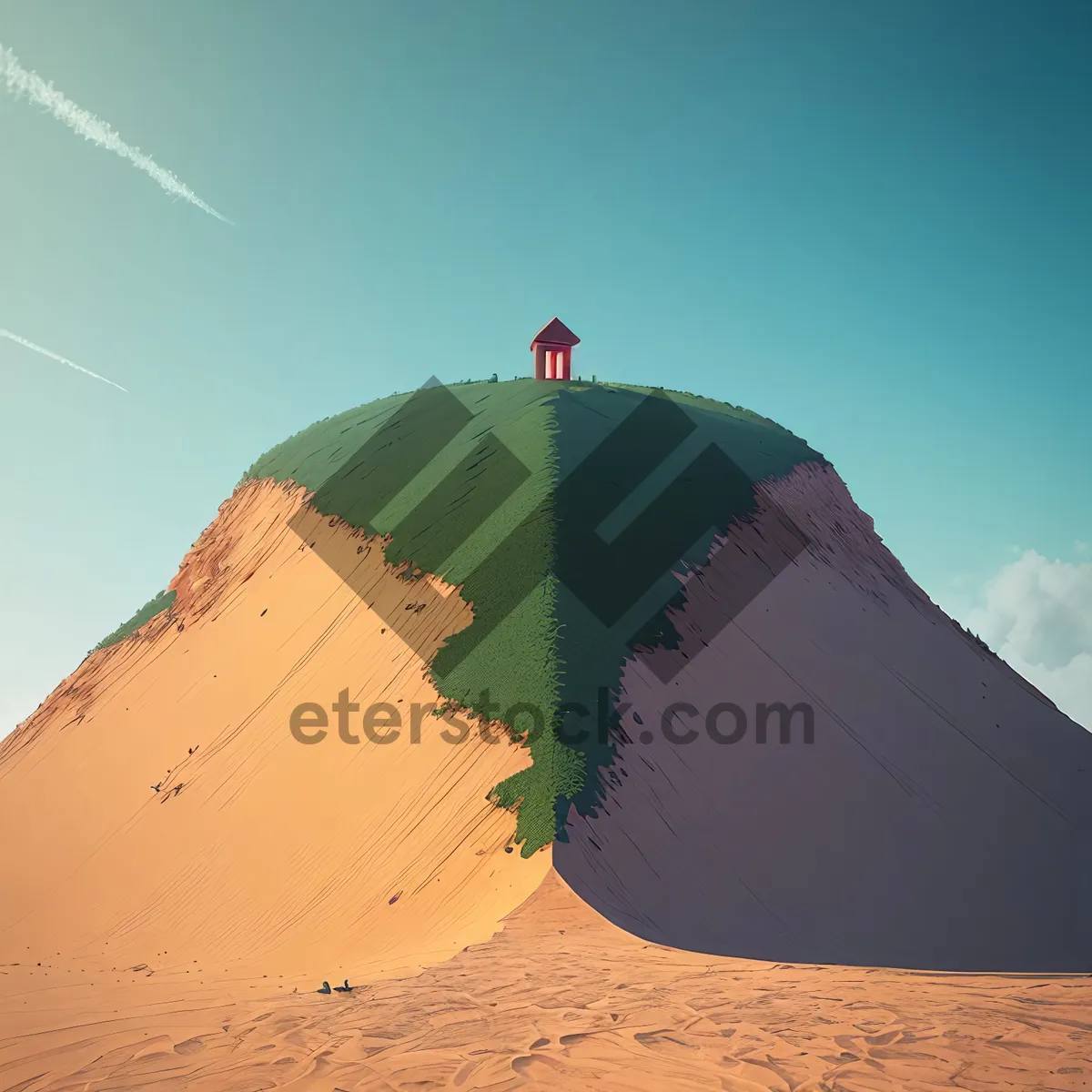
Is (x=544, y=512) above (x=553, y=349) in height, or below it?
below

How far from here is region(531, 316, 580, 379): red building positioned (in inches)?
1112

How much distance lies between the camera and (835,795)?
17.5 meters

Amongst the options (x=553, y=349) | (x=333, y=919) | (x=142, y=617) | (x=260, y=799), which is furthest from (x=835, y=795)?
(x=142, y=617)

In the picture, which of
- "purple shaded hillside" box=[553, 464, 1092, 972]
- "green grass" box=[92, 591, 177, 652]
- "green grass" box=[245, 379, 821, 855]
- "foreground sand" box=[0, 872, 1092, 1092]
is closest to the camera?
"foreground sand" box=[0, 872, 1092, 1092]

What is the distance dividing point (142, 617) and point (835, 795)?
21539mm

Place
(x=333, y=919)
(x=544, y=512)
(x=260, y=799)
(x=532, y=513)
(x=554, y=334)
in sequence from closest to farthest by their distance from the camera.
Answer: (x=333, y=919) → (x=260, y=799) → (x=544, y=512) → (x=532, y=513) → (x=554, y=334)

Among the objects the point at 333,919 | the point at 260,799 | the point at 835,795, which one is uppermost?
the point at 835,795

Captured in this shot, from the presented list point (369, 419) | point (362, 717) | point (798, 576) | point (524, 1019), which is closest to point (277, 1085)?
point (524, 1019)

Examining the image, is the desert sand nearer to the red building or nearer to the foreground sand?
the foreground sand

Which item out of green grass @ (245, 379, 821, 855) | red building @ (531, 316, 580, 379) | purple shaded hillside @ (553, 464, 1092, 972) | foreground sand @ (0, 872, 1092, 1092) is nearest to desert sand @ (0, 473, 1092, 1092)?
foreground sand @ (0, 872, 1092, 1092)

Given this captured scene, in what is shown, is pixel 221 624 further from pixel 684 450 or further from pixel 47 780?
pixel 684 450

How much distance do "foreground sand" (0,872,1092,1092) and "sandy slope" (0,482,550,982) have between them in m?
2.17

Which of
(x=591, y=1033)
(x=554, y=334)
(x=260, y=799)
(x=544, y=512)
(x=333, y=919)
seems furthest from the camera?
(x=554, y=334)

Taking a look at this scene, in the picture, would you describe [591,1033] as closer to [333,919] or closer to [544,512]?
[333,919]
